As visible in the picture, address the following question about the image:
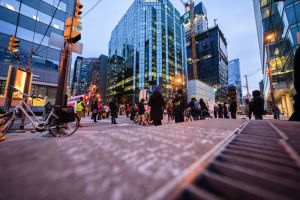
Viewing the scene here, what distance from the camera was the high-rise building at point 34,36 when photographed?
19283 millimetres

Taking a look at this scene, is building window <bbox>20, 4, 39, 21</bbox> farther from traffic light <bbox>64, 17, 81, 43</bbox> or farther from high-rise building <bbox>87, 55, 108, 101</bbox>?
high-rise building <bbox>87, 55, 108, 101</bbox>

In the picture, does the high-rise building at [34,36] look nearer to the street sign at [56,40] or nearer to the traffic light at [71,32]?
the traffic light at [71,32]

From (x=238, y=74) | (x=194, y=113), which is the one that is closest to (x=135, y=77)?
(x=194, y=113)

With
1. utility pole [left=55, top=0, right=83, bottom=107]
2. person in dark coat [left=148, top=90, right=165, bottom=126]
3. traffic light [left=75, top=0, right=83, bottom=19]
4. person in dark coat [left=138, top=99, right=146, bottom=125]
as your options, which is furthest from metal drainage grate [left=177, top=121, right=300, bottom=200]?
person in dark coat [left=138, top=99, right=146, bottom=125]

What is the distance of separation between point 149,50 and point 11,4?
49.9 metres

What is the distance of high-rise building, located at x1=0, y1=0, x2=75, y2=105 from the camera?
759 inches

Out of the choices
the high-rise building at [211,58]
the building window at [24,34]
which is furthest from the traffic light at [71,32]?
the high-rise building at [211,58]

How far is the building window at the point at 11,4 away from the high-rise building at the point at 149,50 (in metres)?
43.0

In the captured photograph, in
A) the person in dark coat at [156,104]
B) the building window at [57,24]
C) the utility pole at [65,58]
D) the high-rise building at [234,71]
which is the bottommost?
the person in dark coat at [156,104]

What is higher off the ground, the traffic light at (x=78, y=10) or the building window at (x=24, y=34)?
the building window at (x=24, y=34)

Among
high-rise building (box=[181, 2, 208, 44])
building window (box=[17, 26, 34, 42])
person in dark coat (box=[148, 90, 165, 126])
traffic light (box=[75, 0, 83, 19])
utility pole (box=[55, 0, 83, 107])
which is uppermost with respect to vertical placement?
high-rise building (box=[181, 2, 208, 44])

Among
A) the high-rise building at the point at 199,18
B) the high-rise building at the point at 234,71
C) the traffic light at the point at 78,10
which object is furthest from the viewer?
the high-rise building at the point at 234,71

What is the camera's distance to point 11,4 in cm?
2000

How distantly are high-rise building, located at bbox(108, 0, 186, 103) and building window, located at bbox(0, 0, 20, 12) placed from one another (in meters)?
43.0
